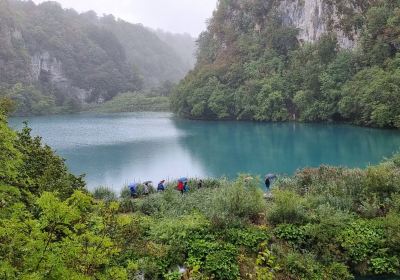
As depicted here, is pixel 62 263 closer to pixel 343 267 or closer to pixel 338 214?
pixel 343 267

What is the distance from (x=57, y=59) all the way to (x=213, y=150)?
112285 mm

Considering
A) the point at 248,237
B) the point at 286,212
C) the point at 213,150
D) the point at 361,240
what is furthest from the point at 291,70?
the point at 248,237

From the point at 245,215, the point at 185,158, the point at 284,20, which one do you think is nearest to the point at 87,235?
the point at 245,215

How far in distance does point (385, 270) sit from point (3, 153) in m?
10.5

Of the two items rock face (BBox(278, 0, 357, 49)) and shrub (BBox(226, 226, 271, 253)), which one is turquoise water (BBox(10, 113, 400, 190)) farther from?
rock face (BBox(278, 0, 357, 49))

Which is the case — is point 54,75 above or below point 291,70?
above

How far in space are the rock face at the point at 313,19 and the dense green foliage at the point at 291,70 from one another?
1.08 metres

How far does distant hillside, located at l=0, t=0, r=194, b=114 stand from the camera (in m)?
116

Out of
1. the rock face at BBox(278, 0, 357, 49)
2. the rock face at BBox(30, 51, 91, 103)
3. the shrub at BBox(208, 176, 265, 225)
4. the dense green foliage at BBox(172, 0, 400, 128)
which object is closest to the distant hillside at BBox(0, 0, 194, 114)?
the rock face at BBox(30, 51, 91, 103)

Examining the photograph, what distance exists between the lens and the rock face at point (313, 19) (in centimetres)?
6481

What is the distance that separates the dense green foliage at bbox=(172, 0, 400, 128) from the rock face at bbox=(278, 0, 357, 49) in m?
1.08

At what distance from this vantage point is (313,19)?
230ft

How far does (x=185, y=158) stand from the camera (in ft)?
118

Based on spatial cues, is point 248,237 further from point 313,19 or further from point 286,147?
point 313,19
